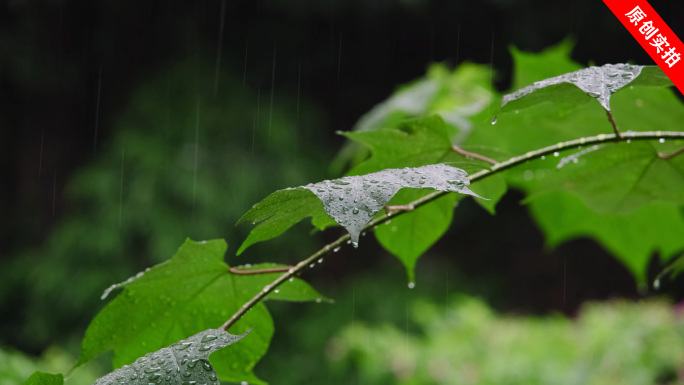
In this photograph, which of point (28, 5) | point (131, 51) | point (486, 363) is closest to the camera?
point (486, 363)

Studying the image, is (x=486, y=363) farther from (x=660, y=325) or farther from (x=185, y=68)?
(x=185, y=68)

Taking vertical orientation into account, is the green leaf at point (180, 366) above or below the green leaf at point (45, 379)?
above

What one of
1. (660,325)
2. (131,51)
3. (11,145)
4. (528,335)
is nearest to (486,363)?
(528,335)

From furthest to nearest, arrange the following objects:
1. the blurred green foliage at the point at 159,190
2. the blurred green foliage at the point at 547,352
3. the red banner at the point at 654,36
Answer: the blurred green foliage at the point at 159,190
the blurred green foliage at the point at 547,352
the red banner at the point at 654,36

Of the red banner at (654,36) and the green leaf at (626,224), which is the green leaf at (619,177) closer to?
the red banner at (654,36)

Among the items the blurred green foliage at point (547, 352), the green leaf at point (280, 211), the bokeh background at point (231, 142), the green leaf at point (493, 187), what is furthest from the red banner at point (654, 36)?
the bokeh background at point (231, 142)

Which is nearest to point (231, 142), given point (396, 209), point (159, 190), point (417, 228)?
point (159, 190)

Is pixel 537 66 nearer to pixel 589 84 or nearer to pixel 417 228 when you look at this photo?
pixel 417 228

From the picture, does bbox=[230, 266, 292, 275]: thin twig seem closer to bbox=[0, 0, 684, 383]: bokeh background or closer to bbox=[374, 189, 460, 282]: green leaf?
bbox=[374, 189, 460, 282]: green leaf
